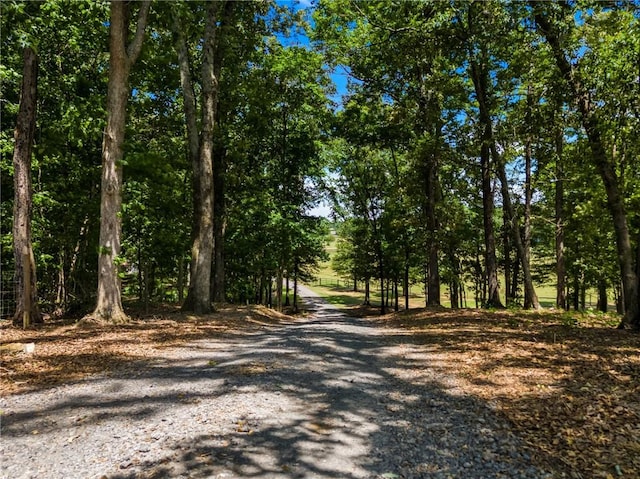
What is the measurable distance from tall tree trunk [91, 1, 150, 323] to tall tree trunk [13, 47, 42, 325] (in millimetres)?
1716

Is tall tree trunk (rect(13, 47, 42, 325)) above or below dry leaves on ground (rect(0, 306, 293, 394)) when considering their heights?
above

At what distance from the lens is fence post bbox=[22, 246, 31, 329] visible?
9120 mm

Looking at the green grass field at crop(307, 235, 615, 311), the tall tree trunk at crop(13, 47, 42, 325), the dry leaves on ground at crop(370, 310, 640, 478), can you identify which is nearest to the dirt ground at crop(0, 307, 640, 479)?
the dry leaves on ground at crop(370, 310, 640, 478)

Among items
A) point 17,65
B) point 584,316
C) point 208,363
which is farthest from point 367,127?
point 208,363

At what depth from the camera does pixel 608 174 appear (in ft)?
29.3

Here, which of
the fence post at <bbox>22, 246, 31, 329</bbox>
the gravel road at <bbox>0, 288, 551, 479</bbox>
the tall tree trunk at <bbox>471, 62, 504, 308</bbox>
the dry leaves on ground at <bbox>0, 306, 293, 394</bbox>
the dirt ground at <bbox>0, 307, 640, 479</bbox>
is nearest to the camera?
the gravel road at <bbox>0, 288, 551, 479</bbox>

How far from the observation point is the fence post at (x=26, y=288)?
9.12 m

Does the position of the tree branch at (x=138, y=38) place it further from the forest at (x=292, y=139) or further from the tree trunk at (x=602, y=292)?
the tree trunk at (x=602, y=292)

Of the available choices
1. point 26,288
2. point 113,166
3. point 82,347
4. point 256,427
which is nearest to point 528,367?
point 256,427

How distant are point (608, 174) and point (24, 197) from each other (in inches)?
526

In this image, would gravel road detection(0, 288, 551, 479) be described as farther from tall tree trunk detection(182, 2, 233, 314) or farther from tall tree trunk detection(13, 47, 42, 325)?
tall tree trunk detection(182, 2, 233, 314)

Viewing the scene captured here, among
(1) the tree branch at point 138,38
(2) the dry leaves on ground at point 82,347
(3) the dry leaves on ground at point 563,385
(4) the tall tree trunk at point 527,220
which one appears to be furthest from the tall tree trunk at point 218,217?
(4) the tall tree trunk at point 527,220

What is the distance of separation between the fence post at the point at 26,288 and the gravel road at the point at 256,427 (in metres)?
5.08

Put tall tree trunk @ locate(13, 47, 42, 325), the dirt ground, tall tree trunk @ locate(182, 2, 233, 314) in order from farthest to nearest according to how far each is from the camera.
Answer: tall tree trunk @ locate(182, 2, 233, 314), tall tree trunk @ locate(13, 47, 42, 325), the dirt ground
